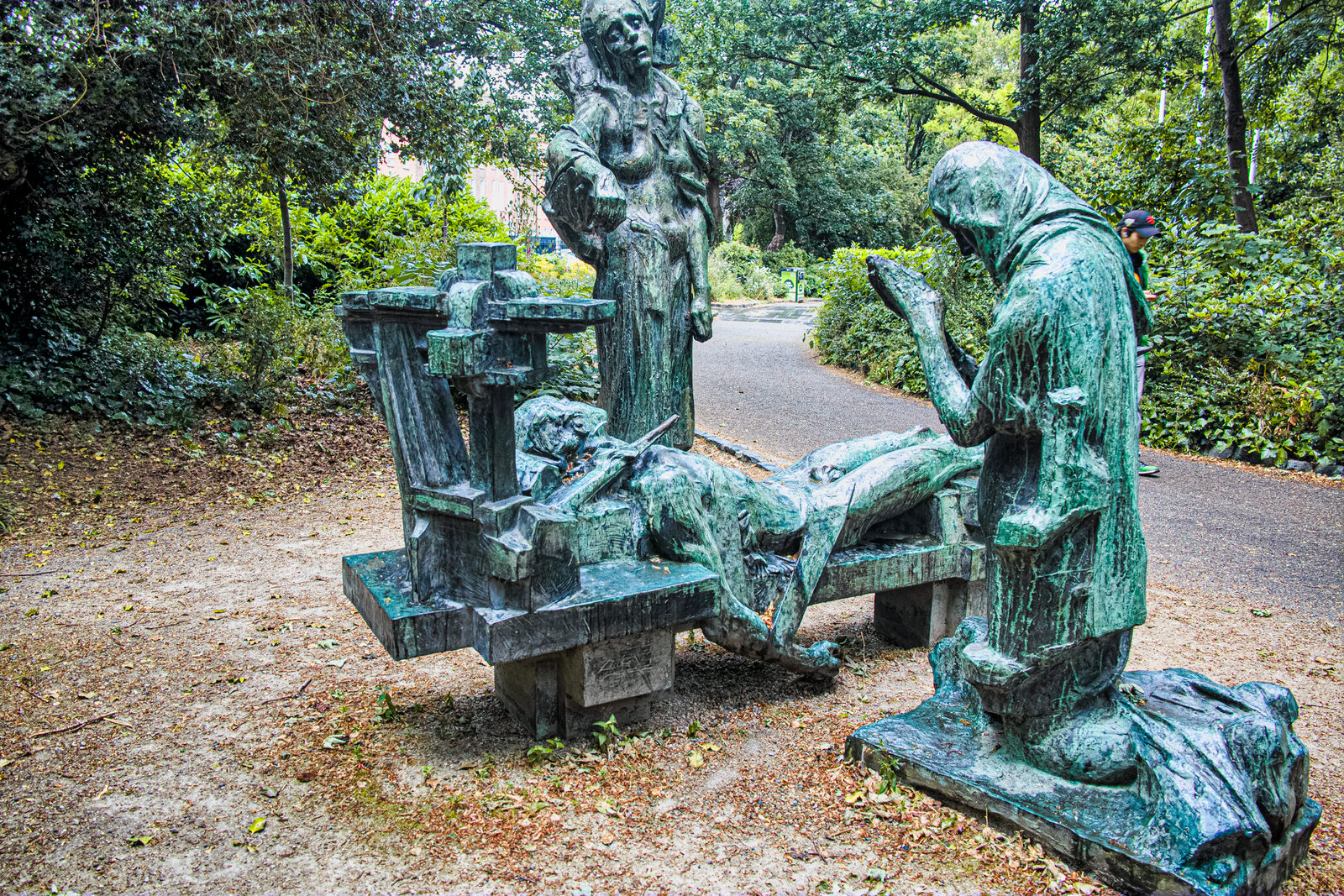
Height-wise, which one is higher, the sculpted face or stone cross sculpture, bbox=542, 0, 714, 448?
the sculpted face

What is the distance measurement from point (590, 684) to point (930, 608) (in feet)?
5.89

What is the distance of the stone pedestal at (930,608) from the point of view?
432 cm

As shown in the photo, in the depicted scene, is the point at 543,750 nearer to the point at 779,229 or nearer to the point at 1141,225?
the point at 1141,225

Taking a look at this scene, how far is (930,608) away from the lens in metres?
4.30

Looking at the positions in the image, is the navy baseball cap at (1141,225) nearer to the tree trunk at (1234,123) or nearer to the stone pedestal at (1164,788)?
the stone pedestal at (1164,788)

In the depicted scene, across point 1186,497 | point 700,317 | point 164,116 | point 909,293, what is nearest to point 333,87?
point 164,116

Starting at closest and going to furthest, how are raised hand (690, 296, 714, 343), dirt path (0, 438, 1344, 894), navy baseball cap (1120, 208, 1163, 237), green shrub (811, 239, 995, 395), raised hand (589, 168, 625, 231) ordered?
dirt path (0, 438, 1344, 894) → raised hand (589, 168, 625, 231) → raised hand (690, 296, 714, 343) → navy baseball cap (1120, 208, 1163, 237) → green shrub (811, 239, 995, 395)

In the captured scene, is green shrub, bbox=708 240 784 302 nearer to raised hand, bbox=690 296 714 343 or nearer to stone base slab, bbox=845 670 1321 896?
raised hand, bbox=690 296 714 343

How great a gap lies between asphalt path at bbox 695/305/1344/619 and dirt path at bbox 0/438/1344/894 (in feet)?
2.31

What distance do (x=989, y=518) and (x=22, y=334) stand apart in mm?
8240

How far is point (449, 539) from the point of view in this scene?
10.4 feet

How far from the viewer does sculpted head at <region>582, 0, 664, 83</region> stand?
4.70 metres

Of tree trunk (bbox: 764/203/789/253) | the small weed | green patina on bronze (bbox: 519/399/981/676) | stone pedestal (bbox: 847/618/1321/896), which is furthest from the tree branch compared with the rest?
tree trunk (bbox: 764/203/789/253)

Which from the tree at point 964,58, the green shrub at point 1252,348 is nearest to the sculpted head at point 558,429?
the green shrub at point 1252,348
